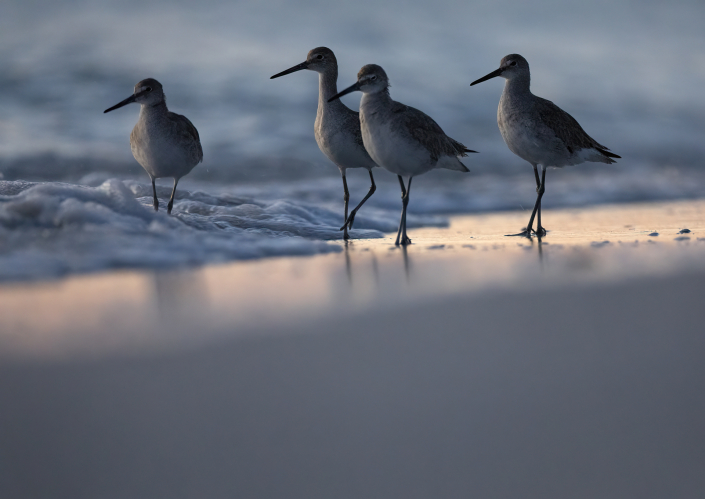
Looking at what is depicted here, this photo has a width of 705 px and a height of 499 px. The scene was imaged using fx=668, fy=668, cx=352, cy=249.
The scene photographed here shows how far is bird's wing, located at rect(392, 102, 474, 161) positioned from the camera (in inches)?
188

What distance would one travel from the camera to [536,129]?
5.30 metres

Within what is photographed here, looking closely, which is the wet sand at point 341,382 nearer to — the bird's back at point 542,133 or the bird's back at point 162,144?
the bird's back at point 542,133

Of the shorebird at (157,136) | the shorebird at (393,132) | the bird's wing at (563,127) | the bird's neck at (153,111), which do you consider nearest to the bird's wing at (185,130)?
the shorebird at (157,136)

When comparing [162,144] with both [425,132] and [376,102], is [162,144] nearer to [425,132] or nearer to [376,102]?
[376,102]

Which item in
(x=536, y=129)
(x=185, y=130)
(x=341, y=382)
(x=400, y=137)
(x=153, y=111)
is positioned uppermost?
(x=153, y=111)

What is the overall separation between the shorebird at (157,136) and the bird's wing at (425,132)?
6.31 ft

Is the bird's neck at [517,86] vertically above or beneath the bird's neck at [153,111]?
above

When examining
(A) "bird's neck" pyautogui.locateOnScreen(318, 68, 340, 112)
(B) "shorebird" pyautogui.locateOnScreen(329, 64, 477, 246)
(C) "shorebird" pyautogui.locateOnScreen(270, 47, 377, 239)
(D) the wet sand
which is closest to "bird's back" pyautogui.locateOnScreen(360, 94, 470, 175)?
(B) "shorebird" pyautogui.locateOnScreen(329, 64, 477, 246)

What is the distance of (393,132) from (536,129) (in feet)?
4.28

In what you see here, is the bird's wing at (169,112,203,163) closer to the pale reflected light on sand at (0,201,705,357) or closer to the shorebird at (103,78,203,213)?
the shorebird at (103,78,203,213)

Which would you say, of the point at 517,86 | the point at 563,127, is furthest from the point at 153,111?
the point at 563,127

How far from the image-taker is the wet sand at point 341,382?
1.50 m

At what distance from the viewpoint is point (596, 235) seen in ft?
17.5

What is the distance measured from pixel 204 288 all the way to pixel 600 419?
6.44ft
